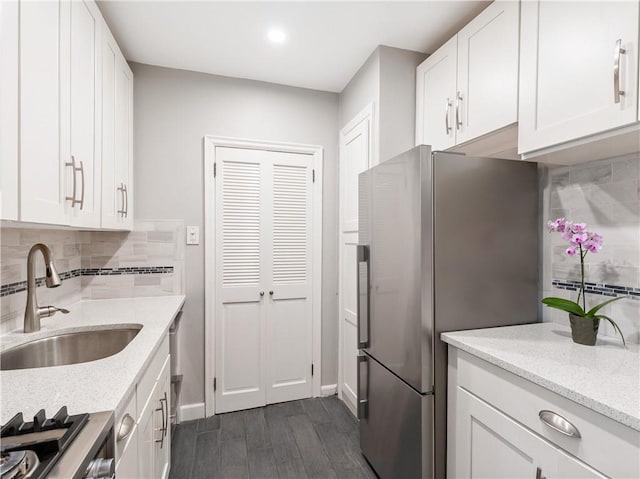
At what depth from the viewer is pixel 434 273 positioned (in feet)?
4.58

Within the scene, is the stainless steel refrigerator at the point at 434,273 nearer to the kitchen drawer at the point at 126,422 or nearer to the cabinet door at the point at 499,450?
the cabinet door at the point at 499,450

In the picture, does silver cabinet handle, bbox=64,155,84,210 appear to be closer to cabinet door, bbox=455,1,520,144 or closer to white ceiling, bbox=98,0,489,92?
white ceiling, bbox=98,0,489,92

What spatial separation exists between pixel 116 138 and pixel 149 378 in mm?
1345

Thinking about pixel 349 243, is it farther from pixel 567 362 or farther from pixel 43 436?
pixel 43 436

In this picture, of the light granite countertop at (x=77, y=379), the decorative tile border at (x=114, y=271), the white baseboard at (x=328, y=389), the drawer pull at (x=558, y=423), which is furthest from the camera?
the white baseboard at (x=328, y=389)

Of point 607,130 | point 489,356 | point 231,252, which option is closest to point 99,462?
point 489,356

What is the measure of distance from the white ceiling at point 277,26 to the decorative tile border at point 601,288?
4.79ft

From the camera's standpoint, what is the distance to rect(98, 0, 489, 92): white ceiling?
1.72 metres

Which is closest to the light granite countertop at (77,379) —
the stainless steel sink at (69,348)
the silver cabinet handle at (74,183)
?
the stainless steel sink at (69,348)

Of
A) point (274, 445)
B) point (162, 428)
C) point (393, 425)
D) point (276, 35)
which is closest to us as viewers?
point (162, 428)

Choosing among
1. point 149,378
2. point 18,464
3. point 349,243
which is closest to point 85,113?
point 149,378

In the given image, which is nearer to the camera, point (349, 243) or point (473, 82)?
point (473, 82)

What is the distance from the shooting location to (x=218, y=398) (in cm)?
243

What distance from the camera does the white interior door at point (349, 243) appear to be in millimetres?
2344
